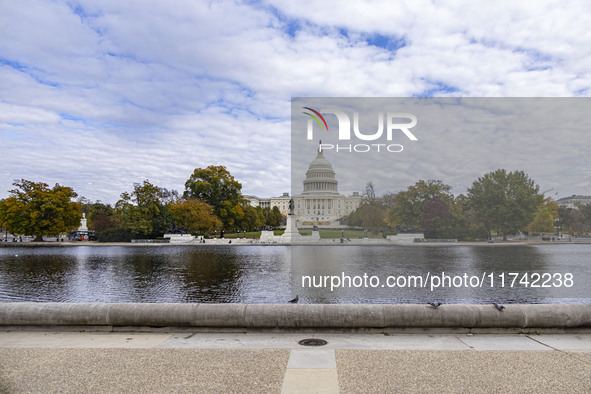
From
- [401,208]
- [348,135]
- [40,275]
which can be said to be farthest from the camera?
[401,208]

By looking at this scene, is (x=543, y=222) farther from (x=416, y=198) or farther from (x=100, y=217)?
(x=100, y=217)

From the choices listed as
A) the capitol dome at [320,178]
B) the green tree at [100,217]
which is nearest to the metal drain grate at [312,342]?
the green tree at [100,217]

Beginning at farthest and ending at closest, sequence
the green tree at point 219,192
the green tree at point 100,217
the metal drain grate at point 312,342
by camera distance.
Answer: the green tree at point 100,217, the green tree at point 219,192, the metal drain grate at point 312,342

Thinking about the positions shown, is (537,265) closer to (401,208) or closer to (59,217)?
(401,208)

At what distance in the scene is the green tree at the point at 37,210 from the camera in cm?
6675

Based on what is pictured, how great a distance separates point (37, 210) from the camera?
2677 inches

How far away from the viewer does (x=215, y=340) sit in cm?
808

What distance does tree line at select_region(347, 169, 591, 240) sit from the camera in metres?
59.4

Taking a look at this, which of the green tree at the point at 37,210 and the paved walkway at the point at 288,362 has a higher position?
the green tree at the point at 37,210

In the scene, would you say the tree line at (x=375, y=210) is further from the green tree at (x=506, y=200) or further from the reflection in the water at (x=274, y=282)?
the reflection in the water at (x=274, y=282)

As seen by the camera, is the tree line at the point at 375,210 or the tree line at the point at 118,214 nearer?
the tree line at the point at 375,210

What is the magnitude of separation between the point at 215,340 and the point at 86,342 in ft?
7.78

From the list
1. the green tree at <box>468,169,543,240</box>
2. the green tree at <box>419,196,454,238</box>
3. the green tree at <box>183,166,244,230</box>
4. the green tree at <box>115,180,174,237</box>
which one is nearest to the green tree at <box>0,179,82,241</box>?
the green tree at <box>115,180,174,237</box>

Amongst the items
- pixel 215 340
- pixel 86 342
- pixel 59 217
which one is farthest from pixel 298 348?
pixel 59 217
